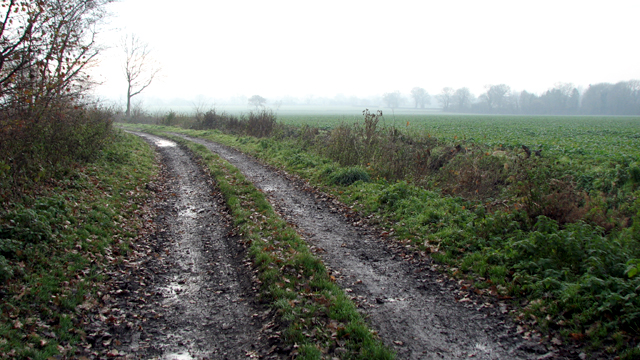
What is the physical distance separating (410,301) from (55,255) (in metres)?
5.87

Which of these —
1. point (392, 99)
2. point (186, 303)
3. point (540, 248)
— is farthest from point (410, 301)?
point (392, 99)

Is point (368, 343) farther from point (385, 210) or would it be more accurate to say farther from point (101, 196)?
point (101, 196)

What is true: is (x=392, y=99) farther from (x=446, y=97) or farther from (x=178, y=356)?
(x=178, y=356)

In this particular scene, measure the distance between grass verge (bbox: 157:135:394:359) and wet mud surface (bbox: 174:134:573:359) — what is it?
0.97ft

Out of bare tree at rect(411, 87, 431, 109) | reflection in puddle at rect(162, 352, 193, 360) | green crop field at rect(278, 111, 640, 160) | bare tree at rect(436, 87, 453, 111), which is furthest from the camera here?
bare tree at rect(411, 87, 431, 109)

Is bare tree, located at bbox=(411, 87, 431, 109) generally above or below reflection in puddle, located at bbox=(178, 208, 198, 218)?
above

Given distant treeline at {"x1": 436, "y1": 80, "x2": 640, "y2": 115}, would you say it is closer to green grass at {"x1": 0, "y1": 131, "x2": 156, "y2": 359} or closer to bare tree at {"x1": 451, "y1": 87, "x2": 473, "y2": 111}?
bare tree at {"x1": 451, "y1": 87, "x2": 473, "y2": 111}

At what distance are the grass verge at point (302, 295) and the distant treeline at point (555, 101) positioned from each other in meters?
155

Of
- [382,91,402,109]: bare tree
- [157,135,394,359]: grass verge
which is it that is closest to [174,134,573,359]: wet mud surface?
[157,135,394,359]: grass verge

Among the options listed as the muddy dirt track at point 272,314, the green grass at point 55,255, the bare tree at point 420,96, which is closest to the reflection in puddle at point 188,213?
the muddy dirt track at point 272,314

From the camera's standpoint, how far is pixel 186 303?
5465 mm

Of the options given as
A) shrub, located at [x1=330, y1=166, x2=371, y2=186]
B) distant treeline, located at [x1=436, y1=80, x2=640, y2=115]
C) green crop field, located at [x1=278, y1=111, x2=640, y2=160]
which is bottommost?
shrub, located at [x1=330, y1=166, x2=371, y2=186]

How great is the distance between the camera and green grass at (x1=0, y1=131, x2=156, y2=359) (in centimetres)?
436

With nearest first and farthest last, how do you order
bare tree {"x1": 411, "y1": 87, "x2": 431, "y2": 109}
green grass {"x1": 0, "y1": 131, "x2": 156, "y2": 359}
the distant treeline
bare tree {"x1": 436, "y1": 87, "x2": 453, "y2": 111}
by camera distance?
green grass {"x1": 0, "y1": 131, "x2": 156, "y2": 359}
the distant treeline
bare tree {"x1": 436, "y1": 87, "x2": 453, "y2": 111}
bare tree {"x1": 411, "y1": 87, "x2": 431, "y2": 109}
